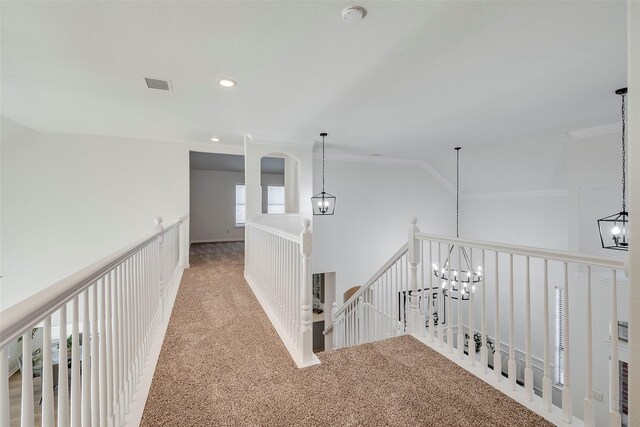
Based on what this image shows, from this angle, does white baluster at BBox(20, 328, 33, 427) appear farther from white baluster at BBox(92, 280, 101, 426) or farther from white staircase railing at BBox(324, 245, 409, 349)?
white staircase railing at BBox(324, 245, 409, 349)

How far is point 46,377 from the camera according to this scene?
86 cm

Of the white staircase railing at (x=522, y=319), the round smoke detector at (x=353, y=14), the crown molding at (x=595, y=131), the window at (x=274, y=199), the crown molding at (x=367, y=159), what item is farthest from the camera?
the window at (x=274, y=199)

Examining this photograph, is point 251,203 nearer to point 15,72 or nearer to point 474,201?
point 15,72

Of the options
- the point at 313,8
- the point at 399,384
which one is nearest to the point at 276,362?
the point at 399,384

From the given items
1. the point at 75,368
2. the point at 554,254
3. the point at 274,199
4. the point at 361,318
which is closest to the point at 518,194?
the point at 361,318

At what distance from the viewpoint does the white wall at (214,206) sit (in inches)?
352

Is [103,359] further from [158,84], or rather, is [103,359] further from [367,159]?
[367,159]

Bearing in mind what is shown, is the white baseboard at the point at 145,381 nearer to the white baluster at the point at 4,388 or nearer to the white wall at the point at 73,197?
the white baluster at the point at 4,388

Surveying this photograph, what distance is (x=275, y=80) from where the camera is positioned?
276 centimetres

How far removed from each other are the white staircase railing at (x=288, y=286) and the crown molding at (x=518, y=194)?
237 inches

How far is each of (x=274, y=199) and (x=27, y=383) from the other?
927 centimetres

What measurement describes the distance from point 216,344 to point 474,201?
749 cm

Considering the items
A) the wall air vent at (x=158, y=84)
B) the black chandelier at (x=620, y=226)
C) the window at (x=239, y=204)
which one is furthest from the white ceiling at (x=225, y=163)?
the black chandelier at (x=620, y=226)

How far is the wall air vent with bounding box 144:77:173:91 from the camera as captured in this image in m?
2.76
